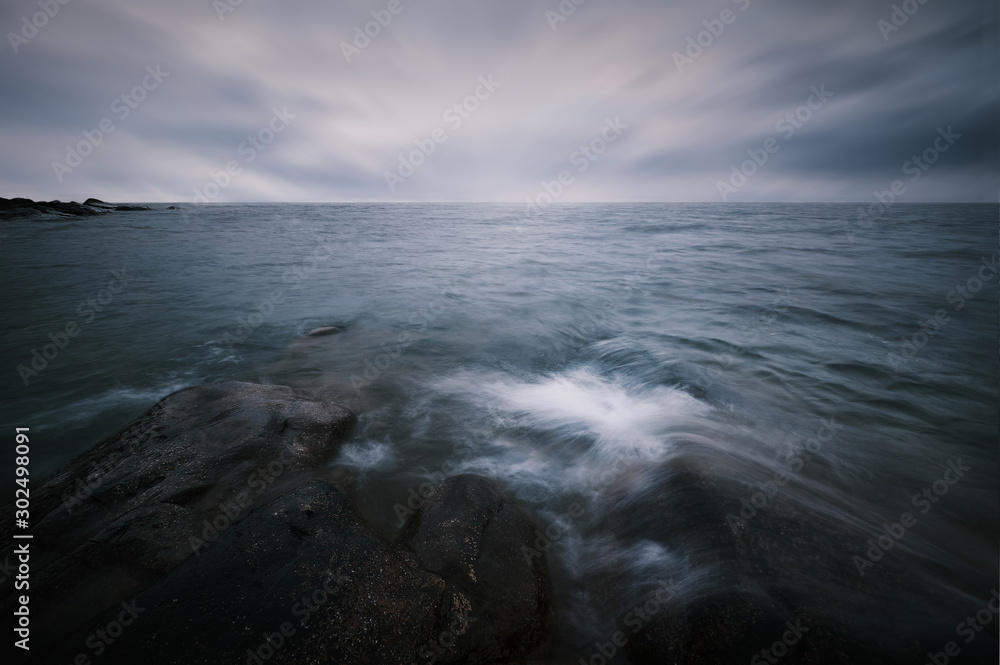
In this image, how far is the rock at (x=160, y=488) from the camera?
105 inches

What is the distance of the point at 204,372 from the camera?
6.99 meters

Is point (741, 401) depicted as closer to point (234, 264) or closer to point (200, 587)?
point (200, 587)

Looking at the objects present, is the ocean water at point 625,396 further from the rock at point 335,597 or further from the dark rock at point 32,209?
the dark rock at point 32,209

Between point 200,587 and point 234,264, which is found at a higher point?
point 234,264

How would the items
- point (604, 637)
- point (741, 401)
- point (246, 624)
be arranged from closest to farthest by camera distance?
point (246, 624)
point (604, 637)
point (741, 401)

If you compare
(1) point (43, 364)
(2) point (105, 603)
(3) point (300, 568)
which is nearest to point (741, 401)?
(3) point (300, 568)

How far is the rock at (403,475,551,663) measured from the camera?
261 centimetres

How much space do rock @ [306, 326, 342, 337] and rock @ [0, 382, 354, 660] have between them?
369cm

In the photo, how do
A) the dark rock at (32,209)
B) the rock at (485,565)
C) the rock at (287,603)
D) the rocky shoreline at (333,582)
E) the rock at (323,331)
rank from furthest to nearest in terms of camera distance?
the dark rock at (32,209)
the rock at (323,331)
the rock at (485,565)
the rocky shoreline at (333,582)
the rock at (287,603)

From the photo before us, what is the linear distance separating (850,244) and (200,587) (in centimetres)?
3571

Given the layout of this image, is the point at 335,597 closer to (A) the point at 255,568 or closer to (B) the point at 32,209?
(A) the point at 255,568

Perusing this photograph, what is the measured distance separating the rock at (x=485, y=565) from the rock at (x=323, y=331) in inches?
261

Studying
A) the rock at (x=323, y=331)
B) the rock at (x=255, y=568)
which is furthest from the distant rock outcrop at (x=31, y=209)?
the rock at (x=255, y=568)

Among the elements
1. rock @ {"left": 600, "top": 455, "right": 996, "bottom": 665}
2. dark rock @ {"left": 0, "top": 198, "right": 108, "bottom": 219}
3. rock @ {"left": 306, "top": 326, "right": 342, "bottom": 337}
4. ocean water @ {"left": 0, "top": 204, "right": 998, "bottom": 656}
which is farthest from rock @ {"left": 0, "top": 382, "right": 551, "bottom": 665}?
dark rock @ {"left": 0, "top": 198, "right": 108, "bottom": 219}
